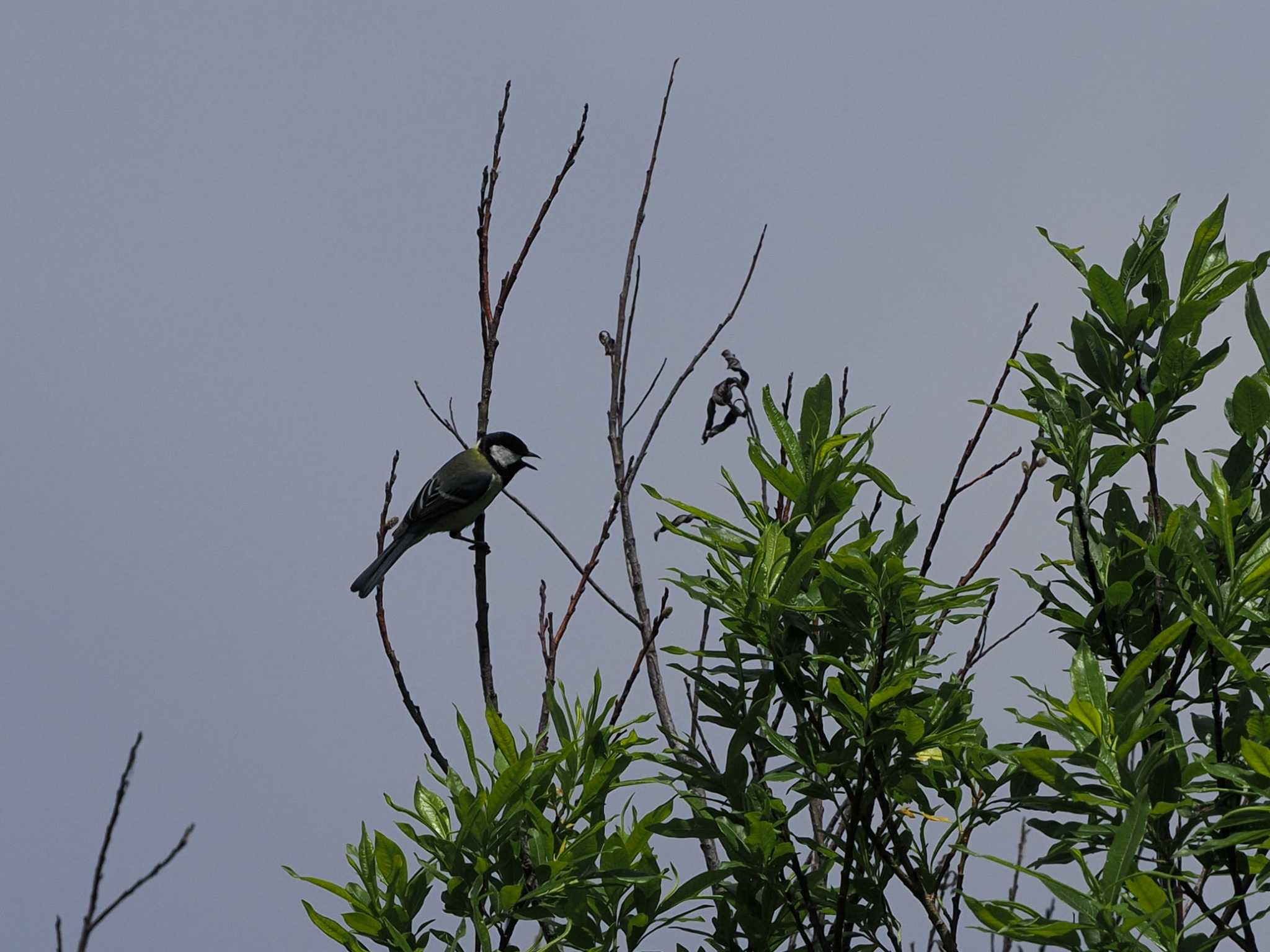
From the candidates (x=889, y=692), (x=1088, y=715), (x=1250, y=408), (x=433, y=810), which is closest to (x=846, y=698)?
(x=889, y=692)

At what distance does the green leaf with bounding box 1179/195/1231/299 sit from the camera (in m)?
3.15

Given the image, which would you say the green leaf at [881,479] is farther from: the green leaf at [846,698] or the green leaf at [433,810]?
the green leaf at [433,810]

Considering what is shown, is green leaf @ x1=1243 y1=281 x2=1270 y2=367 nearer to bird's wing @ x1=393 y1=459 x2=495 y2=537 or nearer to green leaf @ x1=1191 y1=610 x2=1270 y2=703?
green leaf @ x1=1191 y1=610 x2=1270 y2=703

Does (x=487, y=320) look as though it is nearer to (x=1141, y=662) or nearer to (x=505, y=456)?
(x=1141, y=662)

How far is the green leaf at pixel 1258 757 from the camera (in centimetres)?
Answer: 226

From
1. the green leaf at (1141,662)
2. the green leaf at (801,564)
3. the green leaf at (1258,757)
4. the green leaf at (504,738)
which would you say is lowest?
the green leaf at (1258,757)

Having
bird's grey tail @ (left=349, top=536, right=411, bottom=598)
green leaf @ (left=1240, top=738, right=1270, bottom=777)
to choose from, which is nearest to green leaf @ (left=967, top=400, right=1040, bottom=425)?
green leaf @ (left=1240, top=738, right=1270, bottom=777)

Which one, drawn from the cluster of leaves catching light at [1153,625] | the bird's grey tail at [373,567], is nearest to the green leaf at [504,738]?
the cluster of leaves catching light at [1153,625]

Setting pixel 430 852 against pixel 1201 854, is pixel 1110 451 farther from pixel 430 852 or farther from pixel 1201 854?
pixel 430 852

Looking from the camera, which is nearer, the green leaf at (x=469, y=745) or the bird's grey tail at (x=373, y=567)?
the green leaf at (x=469, y=745)

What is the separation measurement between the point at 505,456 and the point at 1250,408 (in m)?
6.84

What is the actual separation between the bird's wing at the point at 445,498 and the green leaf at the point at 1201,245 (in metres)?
5.97

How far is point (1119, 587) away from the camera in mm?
2803

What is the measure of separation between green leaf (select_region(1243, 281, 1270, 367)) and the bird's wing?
6.12 meters
